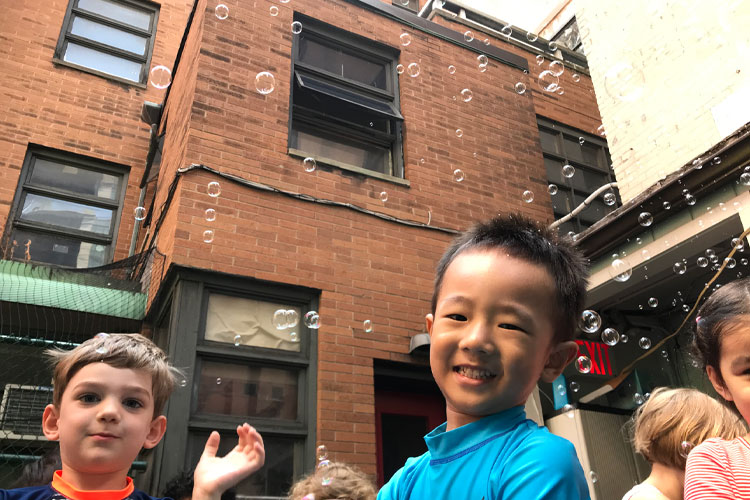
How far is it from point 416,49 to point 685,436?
6.52 meters

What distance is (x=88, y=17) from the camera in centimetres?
918

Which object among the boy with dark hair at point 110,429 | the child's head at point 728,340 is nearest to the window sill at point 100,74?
the boy with dark hair at point 110,429

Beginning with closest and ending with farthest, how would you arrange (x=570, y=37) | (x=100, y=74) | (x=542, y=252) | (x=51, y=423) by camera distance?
(x=542, y=252) < (x=51, y=423) < (x=100, y=74) < (x=570, y=37)

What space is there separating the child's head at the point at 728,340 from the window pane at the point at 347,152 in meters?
4.87

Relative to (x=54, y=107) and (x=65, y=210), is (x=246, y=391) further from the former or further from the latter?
(x=54, y=107)

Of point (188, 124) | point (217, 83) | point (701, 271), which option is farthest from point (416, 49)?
point (701, 271)

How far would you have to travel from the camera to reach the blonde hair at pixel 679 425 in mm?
1968

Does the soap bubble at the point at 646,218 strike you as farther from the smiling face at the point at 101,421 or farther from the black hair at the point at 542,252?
the smiling face at the point at 101,421

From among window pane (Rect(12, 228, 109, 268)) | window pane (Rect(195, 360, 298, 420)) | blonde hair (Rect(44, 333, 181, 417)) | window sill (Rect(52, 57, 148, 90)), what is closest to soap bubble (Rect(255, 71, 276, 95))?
window pane (Rect(195, 360, 298, 420))

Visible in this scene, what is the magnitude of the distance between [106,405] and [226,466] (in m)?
0.46

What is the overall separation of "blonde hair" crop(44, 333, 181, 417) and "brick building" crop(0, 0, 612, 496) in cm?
221

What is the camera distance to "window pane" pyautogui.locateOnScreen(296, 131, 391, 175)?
20.7 feet

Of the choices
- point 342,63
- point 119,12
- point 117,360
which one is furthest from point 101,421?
point 119,12

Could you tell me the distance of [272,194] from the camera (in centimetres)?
562
